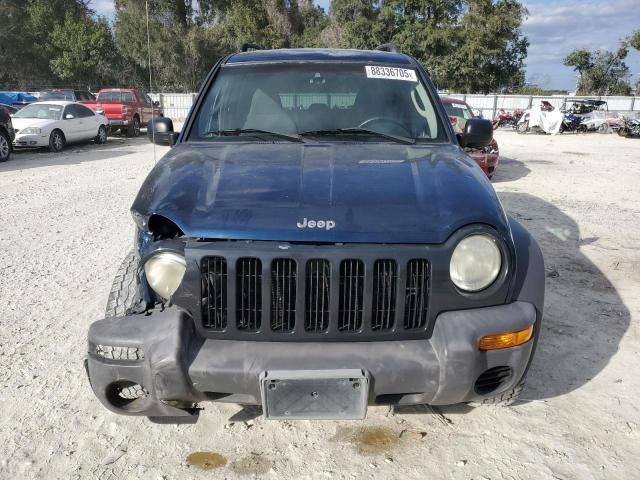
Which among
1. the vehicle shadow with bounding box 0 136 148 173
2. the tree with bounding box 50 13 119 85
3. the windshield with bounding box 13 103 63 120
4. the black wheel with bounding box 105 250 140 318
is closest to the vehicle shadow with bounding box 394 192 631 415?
the black wheel with bounding box 105 250 140 318

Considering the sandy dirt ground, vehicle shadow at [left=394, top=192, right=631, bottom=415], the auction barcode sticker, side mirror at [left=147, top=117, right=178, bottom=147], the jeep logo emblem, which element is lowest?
the sandy dirt ground

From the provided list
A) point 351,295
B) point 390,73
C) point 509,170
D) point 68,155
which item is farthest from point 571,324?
point 68,155

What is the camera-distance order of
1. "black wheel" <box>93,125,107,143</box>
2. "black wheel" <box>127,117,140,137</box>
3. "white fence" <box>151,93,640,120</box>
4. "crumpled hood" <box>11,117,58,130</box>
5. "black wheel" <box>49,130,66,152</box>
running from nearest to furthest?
1. "crumpled hood" <box>11,117,58,130</box>
2. "black wheel" <box>49,130,66,152</box>
3. "black wheel" <box>93,125,107,143</box>
4. "black wheel" <box>127,117,140,137</box>
5. "white fence" <box>151,93,640,120</box>

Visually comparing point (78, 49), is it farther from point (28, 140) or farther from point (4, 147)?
point (4, 147)

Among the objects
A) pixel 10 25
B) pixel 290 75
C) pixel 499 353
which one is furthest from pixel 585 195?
pixel 10 25

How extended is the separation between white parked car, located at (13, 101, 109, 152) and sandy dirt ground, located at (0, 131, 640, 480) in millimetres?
9763

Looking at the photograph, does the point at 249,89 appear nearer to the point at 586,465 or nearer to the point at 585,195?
the point at 586,465

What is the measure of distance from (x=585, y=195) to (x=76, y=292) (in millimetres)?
8718

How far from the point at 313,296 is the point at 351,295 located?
0.17 meters

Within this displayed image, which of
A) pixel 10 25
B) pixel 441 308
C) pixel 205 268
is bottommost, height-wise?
pixel 441 308

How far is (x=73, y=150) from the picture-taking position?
52.3 feet

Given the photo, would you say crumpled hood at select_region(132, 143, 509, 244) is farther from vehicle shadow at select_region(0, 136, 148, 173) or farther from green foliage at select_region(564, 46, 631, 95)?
green foliage at select_region(564, 46, 631, 95)

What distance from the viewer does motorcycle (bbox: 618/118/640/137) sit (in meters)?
23.0

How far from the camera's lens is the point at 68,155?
48.3 ft
